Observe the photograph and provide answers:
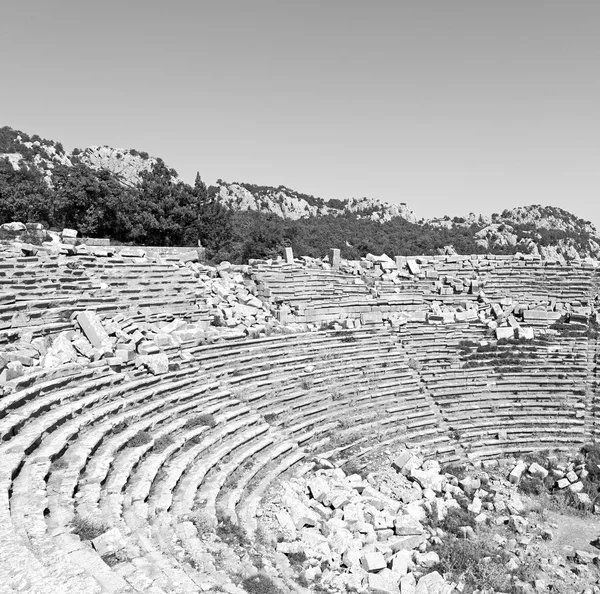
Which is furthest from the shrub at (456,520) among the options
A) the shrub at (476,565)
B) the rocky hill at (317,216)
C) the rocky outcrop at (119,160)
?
the rocky outcrop at (119,160)

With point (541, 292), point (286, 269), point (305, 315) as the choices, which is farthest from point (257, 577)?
point (541, 292)

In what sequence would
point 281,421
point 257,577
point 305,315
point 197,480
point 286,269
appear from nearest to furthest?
point 257,577, point 197,480, point 281,421, point 305,315, point 286,269

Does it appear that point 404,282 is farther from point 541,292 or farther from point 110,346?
point 110,346

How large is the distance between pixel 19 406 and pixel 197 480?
3671mm

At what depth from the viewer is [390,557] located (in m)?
7.51

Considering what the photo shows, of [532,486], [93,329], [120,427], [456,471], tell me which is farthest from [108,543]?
[532,486]

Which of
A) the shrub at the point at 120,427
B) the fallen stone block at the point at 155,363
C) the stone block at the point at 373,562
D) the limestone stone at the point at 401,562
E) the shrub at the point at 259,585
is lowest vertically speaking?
the limestone stone at the point at 401,562

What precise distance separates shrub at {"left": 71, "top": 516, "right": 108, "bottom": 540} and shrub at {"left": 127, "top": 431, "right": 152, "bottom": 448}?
2.84m

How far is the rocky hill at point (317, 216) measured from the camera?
2723 cm

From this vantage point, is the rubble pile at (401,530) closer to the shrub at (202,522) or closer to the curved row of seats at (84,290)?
the shrub at (202,522)

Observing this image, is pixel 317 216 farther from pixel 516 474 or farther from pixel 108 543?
pixel 108 543

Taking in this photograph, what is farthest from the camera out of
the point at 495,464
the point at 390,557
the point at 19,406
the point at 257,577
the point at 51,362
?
the point at 495,464

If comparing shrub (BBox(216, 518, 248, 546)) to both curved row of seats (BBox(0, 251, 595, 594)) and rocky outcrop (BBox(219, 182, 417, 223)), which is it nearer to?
curved row of seats (BBox(0, 251, 595, 594))

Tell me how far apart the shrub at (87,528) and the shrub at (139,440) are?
284 cm
